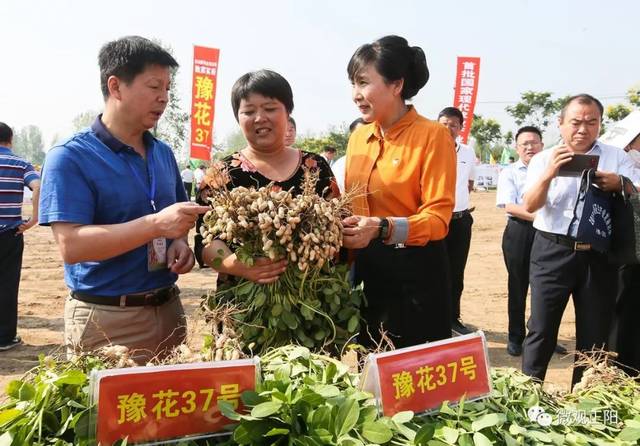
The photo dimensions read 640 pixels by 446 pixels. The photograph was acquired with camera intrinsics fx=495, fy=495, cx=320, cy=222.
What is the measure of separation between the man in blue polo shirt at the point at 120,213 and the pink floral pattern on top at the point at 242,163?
0.27 meters

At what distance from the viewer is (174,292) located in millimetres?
1909

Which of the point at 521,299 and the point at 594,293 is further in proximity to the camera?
the point at 521,299

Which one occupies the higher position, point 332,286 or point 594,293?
point 332,286

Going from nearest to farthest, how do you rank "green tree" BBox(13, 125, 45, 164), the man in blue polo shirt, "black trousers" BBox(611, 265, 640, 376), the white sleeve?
the man in blue polo shirt → the white sleeve → "black trousers" BBox(611, 265, 640, 376) → "green tree" BBox(13, 125, 45, 164)

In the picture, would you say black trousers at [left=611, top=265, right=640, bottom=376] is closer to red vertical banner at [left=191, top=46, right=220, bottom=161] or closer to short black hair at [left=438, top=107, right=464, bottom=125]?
short black hair at [left=438, top=107, right=464, bottom=125]

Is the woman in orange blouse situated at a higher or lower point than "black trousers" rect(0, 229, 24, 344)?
higher

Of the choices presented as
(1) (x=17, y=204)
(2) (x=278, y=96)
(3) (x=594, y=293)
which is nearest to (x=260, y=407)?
(2) (x=278, y=96)

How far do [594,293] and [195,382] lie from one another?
2456mm

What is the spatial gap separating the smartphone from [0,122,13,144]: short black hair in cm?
428

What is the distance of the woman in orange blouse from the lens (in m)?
1.83

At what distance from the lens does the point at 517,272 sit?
416cm

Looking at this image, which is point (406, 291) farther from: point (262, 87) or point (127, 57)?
point (127, 57)

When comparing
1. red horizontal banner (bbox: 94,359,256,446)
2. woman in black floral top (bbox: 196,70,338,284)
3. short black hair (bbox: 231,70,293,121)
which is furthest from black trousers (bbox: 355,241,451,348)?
red horizontal banner (bbox: 94,359,256,446)

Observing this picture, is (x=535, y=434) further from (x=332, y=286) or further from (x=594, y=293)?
(x=594, y=293)
